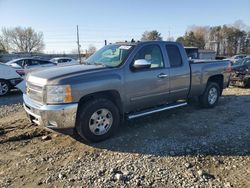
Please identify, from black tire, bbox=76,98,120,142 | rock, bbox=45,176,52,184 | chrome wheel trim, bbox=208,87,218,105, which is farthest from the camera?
chrome wheel trim, bbox=208,87,218,105

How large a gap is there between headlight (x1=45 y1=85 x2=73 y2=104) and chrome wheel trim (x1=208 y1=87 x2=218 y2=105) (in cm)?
460

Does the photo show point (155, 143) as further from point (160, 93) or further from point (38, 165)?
point (38, 165)

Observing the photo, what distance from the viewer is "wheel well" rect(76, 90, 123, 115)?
474cm

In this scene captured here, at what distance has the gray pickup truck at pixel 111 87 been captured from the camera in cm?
443

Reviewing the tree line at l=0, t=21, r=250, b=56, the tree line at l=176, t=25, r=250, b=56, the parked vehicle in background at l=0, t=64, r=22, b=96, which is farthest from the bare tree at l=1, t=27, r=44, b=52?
the parked vehicle in background at l=0, t=64, r=22, b=96

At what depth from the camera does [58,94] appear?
4371mm

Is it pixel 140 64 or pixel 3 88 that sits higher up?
pixel 140 64

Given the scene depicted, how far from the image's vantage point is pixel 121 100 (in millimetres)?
5176

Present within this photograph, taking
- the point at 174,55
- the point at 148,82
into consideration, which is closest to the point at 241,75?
the point at 174,55

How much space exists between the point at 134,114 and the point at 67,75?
1.70m

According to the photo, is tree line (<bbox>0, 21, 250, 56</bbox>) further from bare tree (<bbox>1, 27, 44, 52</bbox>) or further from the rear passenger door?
the rear passenger door

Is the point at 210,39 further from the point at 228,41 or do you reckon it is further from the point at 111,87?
the point at 111,87

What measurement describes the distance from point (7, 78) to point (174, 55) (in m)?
7.63

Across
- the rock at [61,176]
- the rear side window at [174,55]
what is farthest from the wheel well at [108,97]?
the rear side window at [174,55]
